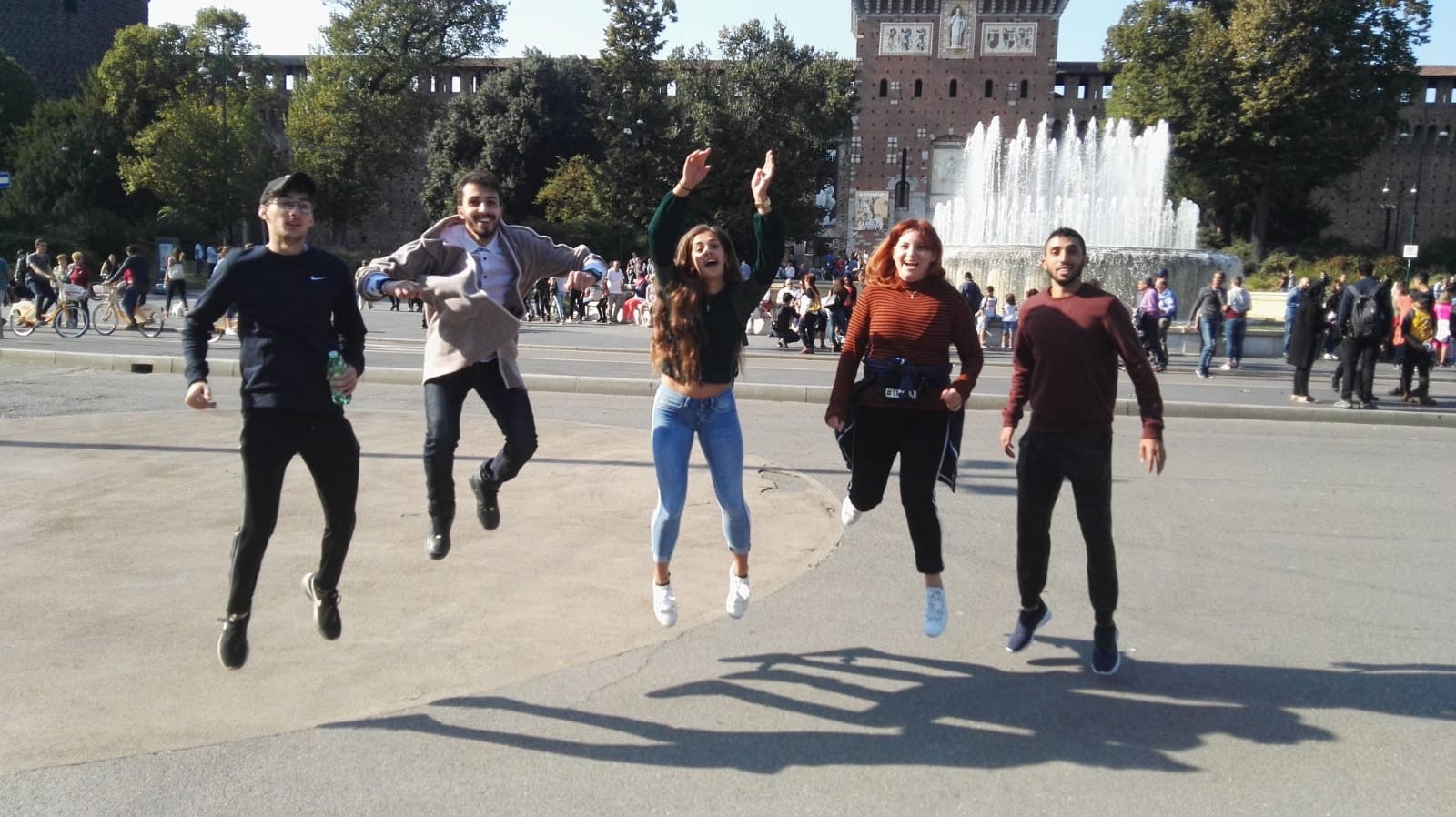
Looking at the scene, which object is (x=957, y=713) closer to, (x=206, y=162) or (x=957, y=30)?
(x=206, y=162)

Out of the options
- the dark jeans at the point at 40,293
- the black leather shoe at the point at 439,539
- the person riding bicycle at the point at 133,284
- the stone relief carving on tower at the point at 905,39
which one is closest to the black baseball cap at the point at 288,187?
the black leather shoe at the point at 439,539

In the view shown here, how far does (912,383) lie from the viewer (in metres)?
4.77

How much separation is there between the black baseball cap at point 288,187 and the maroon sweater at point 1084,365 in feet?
9.63

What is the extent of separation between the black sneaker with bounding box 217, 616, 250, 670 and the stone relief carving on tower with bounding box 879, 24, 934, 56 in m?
67.7

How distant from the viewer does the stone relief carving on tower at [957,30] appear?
67.1 meters

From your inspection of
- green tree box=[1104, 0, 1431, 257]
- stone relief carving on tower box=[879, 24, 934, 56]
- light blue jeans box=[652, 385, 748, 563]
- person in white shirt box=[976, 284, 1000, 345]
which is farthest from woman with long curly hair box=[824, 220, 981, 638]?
stone relief carving on tower box=[879, 24, 934, 56]

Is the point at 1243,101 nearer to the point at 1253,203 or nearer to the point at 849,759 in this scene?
the point at 1253,203

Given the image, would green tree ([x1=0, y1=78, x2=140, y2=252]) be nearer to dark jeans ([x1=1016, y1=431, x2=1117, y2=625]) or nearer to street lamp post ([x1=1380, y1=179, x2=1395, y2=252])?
dark jeans ([x1=1016, y1=431, x2=1117, y2=625])

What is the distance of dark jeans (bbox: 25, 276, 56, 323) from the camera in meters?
21.7

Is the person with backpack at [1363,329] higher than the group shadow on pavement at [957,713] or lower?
higher

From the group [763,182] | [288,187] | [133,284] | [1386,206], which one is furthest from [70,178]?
[1386,206]

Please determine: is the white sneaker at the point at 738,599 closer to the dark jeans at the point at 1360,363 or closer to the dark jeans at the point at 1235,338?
the dark jeans at the point at 1360,363

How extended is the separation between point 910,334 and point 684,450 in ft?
3.51

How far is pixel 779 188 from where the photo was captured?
185ft
